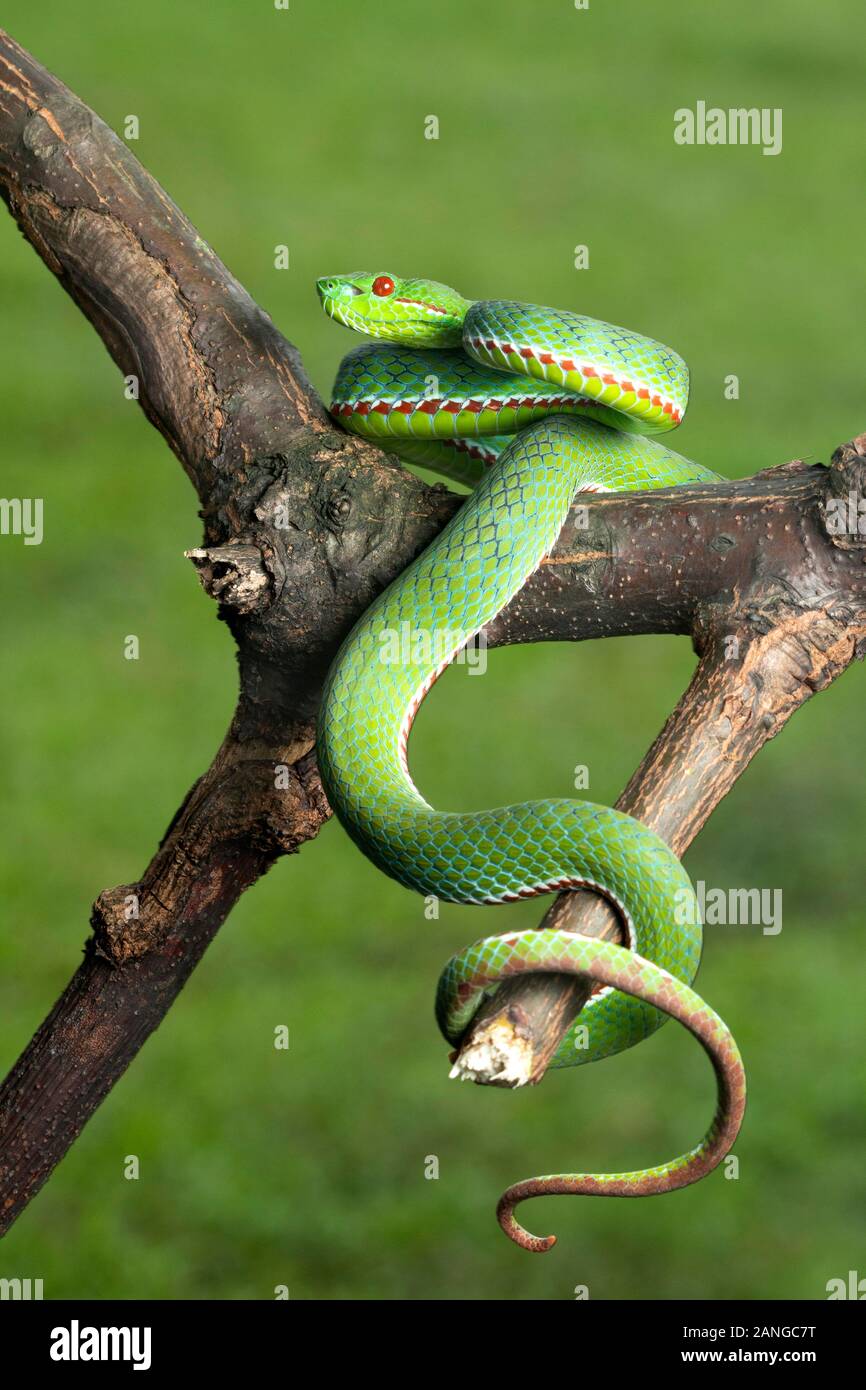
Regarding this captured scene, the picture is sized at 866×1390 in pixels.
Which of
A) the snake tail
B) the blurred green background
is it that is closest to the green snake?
the snake tail

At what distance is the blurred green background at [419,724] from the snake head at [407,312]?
6.31ft

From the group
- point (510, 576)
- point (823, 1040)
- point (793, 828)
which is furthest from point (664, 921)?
point (793, 828)

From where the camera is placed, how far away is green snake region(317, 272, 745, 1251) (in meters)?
1.20

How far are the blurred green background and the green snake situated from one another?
173cm

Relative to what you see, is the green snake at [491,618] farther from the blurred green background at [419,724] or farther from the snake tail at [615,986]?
the blurred green background at [419,724]

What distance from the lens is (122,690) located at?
15.2 ft

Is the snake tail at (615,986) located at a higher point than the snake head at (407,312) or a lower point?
lower

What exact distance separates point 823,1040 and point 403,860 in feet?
7.83

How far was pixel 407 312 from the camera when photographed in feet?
5.64

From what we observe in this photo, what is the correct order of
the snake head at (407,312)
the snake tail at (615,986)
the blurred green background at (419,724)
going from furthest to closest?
the blurred green background at (419,724), the snake head at (407,312), the snake tail at (615,986)

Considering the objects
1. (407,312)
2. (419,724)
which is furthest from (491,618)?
(419,724)

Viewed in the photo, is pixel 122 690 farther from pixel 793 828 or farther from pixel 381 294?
pixel 381 294

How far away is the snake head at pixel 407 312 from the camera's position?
5.63 ft

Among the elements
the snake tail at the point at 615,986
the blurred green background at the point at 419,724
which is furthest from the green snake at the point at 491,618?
the blurred green background at the point at 419,724
